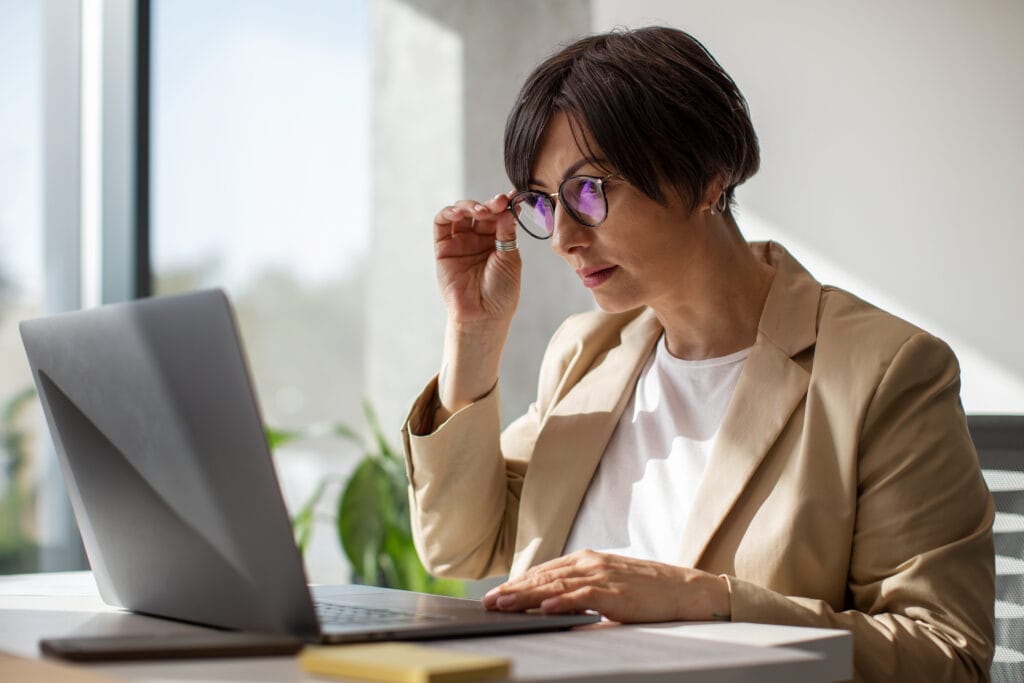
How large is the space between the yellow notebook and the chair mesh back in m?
0.93

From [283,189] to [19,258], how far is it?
1108 millimetres

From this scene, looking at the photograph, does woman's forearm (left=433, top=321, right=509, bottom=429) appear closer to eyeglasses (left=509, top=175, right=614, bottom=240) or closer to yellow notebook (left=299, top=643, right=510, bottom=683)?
eyeglasses (left=509, top=175, right=614, bottom=240)

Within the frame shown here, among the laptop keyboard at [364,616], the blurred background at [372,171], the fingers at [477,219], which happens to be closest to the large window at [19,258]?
the blurred background at [372,171]

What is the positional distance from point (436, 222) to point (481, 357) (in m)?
0.25

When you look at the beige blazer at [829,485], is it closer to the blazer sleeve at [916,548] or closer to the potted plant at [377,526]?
the blazer sleeve at [916,548]

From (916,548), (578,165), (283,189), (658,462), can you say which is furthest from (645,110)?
(283,189)

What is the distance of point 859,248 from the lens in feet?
7.55

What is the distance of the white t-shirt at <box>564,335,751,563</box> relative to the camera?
1439mm

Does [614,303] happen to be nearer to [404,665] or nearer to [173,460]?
[173,460]

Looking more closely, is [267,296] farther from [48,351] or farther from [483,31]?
[48,351]

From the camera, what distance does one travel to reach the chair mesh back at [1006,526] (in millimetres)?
1390

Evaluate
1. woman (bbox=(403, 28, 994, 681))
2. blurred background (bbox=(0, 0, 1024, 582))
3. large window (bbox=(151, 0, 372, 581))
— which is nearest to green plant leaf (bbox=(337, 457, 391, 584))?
blurred background (bbox=(0, 0, 1024, 582))

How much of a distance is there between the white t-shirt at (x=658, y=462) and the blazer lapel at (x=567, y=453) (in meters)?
0.02

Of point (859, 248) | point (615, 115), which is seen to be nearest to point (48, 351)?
point (615, 115)
